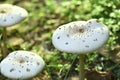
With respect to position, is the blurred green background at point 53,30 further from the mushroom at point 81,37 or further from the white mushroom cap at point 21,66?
the mushroom at point 81,37

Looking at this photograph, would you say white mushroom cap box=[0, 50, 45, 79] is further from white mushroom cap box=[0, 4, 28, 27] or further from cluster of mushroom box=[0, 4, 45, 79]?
white mushroom cap box=[0, 4, 28, 27]

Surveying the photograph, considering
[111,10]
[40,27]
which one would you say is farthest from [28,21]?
[111,10]

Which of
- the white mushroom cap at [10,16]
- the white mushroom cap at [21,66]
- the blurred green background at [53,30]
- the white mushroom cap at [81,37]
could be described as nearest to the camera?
the white mushroom cap at [81,37]

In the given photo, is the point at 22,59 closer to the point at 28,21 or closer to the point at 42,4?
the point at 28,21

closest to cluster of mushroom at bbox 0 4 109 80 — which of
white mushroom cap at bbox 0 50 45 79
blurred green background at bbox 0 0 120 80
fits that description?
white mushroom cap at bbox 0 50 45 79

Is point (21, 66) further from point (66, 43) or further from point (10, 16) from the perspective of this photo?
point (10, 16)

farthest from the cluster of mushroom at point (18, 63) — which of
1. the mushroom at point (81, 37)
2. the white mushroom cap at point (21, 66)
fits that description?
the mushroom at point (81, 37)

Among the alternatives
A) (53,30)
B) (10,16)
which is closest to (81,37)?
(10,16)
